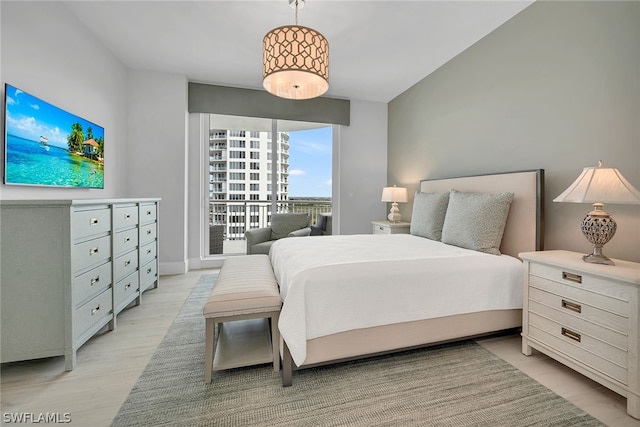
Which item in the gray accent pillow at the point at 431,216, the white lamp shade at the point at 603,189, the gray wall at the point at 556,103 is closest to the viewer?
the white lamp shade at the point at 603,189

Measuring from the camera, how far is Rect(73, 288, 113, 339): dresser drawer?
66.3 inches

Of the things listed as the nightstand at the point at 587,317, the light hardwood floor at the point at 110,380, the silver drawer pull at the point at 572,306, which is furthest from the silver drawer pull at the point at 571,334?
the light hardwood floor at the point at 110,380

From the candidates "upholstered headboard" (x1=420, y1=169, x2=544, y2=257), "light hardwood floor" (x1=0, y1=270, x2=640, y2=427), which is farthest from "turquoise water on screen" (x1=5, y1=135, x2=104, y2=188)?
"upholstered headboard" (x1=420, y1=169, x2=544, y2=257)

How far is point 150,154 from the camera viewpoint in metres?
3.61

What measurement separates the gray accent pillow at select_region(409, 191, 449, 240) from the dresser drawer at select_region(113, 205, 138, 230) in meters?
2.86

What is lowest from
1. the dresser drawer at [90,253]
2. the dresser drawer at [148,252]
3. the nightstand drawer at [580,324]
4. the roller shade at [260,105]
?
the nightstand drawer at [580,324]

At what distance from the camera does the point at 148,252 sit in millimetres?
2875

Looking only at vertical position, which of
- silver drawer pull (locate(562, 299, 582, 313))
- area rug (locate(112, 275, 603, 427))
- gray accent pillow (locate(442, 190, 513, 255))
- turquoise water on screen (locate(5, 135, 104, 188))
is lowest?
area rug (locate(112, 275, 603, 427))

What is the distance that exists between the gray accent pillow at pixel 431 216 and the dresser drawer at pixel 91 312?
2.89 metres

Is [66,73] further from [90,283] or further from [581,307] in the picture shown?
[581,307]

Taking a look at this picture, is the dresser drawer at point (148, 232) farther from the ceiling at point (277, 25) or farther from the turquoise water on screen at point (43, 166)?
the ceiling at point (277, 25)

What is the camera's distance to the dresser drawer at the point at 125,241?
86.1 inches

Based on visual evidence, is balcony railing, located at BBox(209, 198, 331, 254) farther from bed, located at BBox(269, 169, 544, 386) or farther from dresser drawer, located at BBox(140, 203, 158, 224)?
bed, located at BBox(269, 169, 544, 386)

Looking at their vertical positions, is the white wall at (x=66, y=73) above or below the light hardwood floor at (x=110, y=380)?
above
